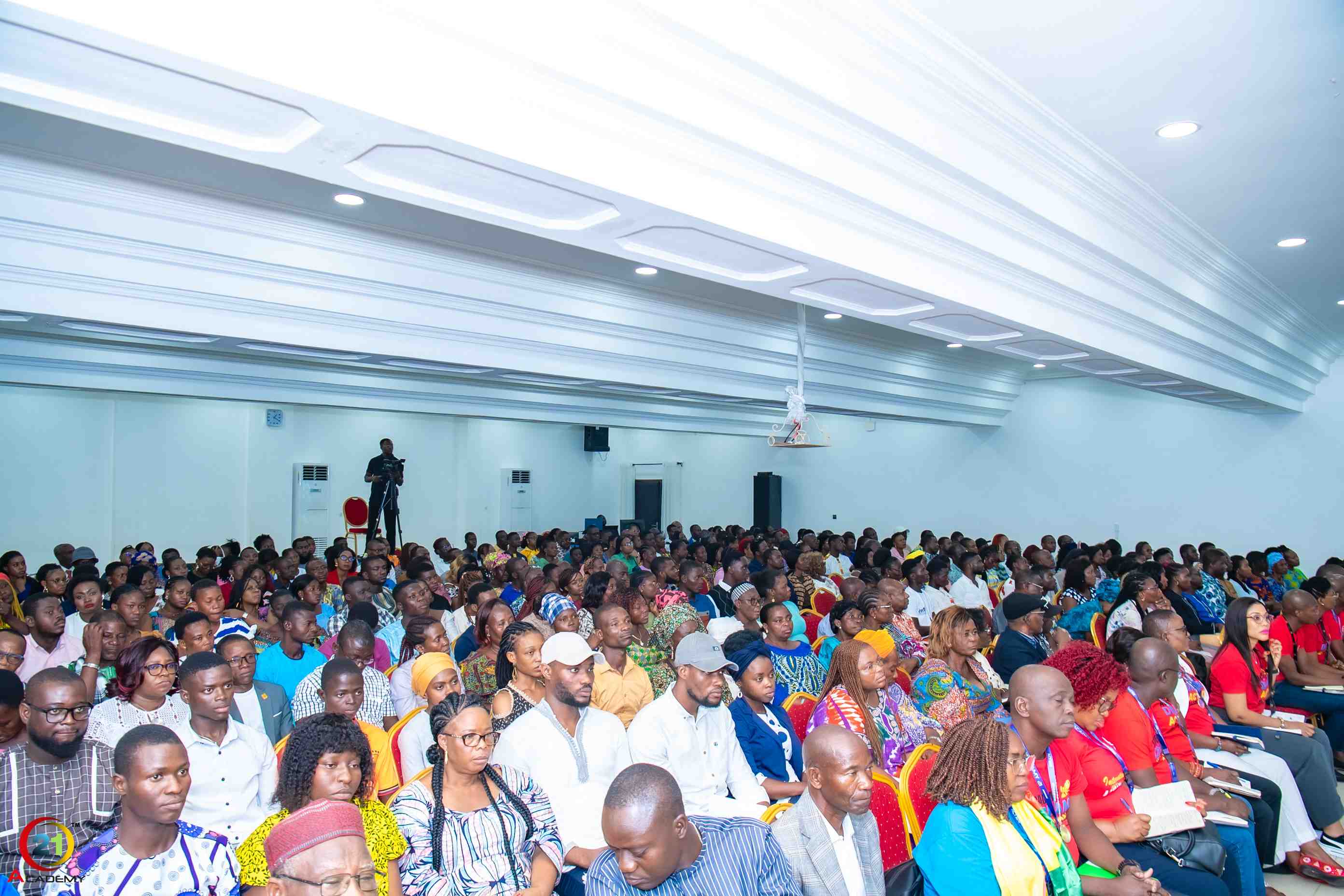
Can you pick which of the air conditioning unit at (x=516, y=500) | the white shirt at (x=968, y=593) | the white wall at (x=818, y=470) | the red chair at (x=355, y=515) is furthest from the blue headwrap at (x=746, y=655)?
the air conditioning unit at (x=516, y=500)

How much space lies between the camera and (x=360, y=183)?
11.0ft

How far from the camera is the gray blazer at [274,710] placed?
4293 mm

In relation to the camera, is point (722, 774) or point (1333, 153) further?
point (1333, 153)

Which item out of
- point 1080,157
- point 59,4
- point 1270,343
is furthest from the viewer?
point 1270,343

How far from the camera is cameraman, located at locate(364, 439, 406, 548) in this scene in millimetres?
12242

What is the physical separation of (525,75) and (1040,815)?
3092mm

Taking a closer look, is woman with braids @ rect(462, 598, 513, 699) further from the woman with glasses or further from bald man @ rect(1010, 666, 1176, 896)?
bald man @ rect(1010, 666, 1176, 896)

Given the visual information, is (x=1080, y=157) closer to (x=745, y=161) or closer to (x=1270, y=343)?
(x=745, y=161)

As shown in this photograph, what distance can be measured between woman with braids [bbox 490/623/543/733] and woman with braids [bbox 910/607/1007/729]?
2.01m

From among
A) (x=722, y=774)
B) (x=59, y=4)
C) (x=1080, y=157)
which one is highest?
(x=1080, y=157)

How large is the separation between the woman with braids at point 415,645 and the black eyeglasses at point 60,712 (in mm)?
1615

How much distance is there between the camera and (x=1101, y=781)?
3752mm

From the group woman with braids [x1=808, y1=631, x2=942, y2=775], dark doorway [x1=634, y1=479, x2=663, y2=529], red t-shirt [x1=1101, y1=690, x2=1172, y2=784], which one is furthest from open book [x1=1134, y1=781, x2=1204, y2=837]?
dark doorway [x1=634, y1=479, x2=663, y2=529]

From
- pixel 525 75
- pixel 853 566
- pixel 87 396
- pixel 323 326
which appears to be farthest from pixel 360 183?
pixel 87 396
